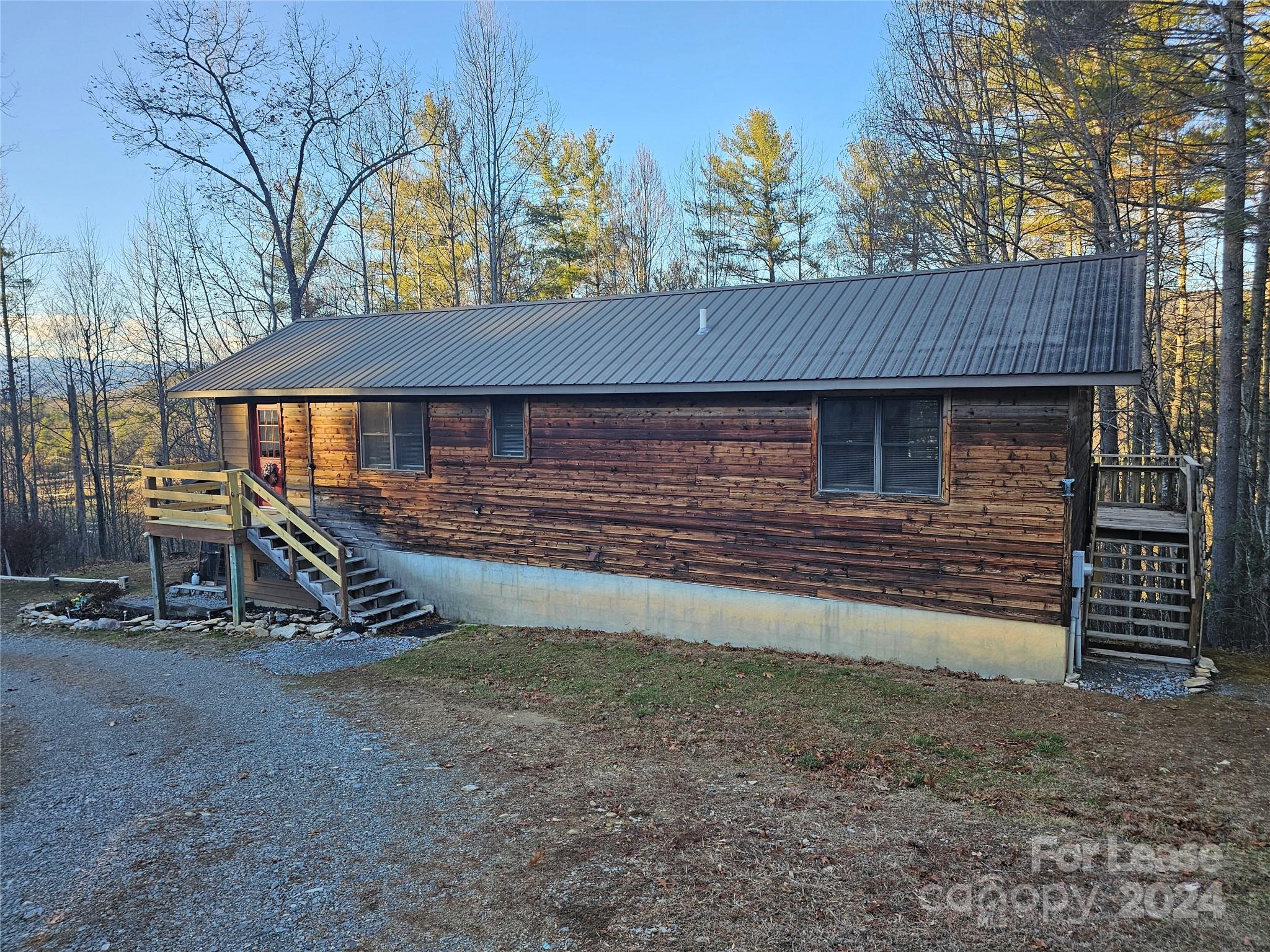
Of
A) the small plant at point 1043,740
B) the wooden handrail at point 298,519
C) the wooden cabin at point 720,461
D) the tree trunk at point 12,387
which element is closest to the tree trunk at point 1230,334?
the wooden cabin at point 720,461

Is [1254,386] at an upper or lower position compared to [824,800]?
upper

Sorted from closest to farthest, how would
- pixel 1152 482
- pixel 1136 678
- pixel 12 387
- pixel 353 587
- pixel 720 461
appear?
pixel 1136 678 → pixel 720 461 → pixel 353 587 → pixel 1152 482 → pixel 12 387

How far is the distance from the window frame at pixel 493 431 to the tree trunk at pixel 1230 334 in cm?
1050

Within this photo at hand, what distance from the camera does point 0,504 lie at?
2520 cm

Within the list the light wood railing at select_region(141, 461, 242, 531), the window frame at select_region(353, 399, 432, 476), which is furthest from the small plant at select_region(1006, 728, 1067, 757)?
the light wood railing at select_region(141, 461, 242, 531)

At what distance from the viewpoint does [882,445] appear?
9.40 metres

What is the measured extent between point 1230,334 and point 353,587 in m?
14.7

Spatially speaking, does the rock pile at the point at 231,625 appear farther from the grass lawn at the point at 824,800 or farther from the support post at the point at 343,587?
the grass lawn at the point at 824,800

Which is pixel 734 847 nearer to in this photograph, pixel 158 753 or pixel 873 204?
pixel 158 753

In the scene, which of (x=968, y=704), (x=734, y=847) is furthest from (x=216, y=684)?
(x=968, y=704)

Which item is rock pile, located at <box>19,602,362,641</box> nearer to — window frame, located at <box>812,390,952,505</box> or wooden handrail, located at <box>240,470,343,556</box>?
wooden handrail, located at <box>240,470,343,556</box>

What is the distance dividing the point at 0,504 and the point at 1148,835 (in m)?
31.9

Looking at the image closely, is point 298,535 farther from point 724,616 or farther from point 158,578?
point 724,616

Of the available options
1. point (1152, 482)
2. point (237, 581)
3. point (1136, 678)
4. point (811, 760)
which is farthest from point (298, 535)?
point (1152, 482)
